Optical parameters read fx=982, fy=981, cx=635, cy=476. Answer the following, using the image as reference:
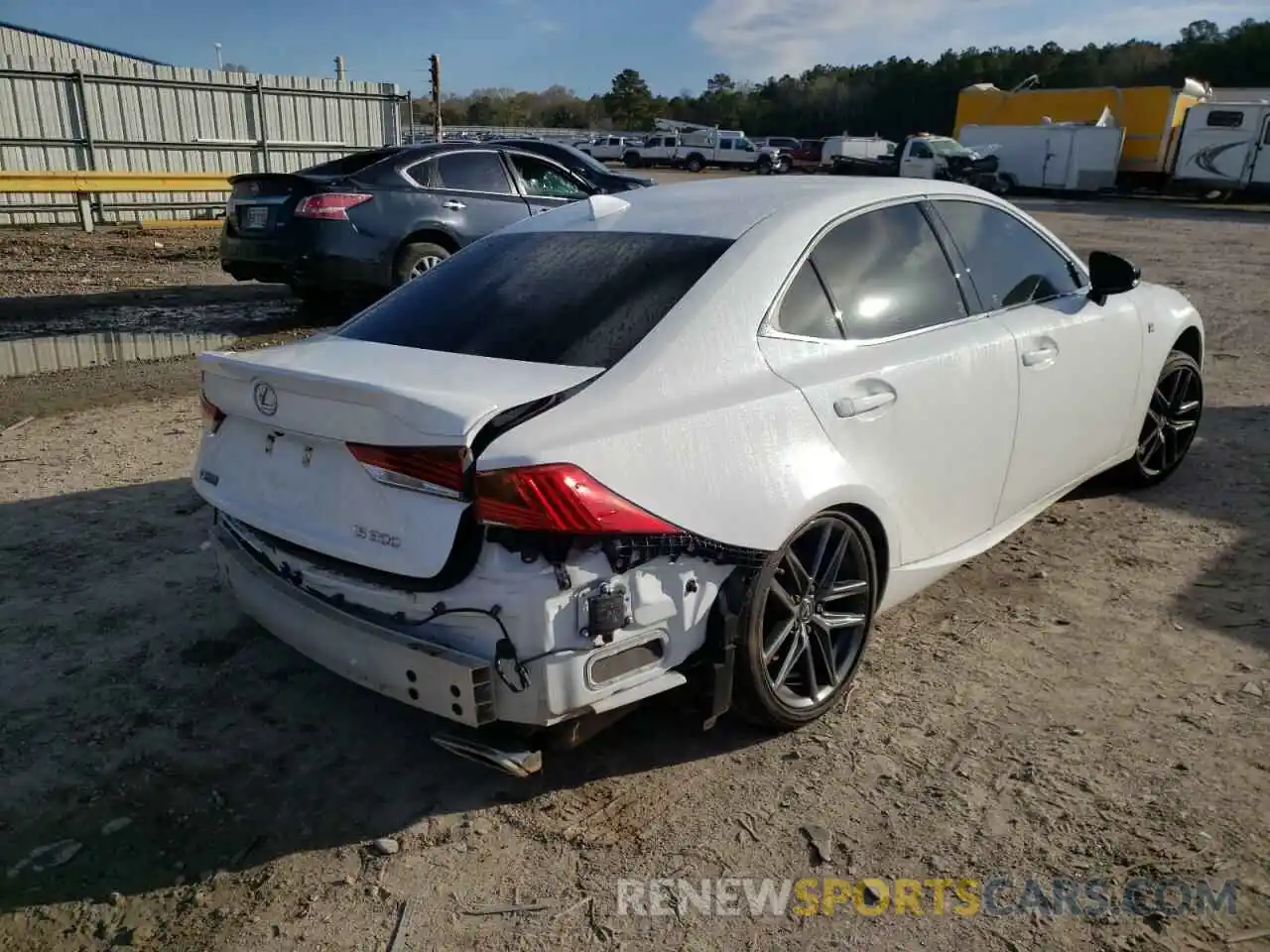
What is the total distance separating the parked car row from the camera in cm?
844

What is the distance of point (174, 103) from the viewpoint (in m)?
19.0

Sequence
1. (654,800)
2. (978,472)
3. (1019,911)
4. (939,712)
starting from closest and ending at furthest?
(1019,911)
(654,800)
(939,712)
(978,472)

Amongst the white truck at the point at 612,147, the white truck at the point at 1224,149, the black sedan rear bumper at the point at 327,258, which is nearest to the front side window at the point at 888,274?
the black sedan rear bumper at the point at 327,258

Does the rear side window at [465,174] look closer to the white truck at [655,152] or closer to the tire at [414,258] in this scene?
the tire at [414,258]

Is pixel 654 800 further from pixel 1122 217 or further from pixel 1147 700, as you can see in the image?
pixel 1122 217

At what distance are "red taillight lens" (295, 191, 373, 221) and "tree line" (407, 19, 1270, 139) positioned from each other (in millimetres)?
53937

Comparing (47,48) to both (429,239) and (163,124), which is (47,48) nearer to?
(163,124)

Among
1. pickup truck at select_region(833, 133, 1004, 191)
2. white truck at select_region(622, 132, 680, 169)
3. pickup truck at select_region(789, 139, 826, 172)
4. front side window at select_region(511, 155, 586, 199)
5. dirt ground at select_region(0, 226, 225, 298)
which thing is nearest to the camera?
front side window at select_region(511, 155, 586, 199)

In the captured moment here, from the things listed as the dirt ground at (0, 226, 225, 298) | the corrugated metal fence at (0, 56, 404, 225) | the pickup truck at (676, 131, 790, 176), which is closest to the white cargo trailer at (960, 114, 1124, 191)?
the pickup truck at (676, 131, 790, 176)

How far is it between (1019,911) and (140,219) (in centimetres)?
1994

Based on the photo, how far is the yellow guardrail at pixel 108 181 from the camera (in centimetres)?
1561

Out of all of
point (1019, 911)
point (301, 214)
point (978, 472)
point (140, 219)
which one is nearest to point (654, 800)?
point (1019, 911)

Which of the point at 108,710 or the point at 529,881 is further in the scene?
the point at 108,710

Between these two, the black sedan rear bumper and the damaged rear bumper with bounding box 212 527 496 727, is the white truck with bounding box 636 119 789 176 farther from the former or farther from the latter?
the damaged rear bumper with bounding box 212 527 496 727
